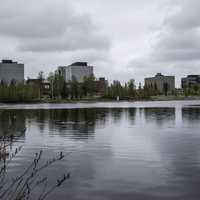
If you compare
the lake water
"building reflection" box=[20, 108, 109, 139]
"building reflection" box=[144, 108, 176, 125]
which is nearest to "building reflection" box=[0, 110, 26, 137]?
the lake water

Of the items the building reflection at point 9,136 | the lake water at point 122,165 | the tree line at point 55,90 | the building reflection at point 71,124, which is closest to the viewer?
the building reflection at point 9,136

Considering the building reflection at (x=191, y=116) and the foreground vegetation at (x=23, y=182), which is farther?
the building reflection at (x=191, y=116)

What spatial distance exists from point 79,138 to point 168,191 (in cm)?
1427

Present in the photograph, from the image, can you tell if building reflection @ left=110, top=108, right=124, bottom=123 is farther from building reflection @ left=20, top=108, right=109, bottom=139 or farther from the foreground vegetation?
the foreground vegetation

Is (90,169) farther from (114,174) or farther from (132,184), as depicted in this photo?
(132,184)

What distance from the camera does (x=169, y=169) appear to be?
14.9 m

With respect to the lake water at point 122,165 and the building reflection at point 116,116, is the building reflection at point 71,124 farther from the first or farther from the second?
the lake water at point 122,165

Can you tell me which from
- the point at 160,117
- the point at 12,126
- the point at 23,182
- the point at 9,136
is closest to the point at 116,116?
the point at 160,117

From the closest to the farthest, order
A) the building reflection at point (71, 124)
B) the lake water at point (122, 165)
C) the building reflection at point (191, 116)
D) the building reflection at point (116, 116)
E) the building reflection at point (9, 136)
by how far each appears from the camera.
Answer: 1. the building reflection at point (9, 136)
2. the lake water at point (122, 165)
3. the building reflection at point (71, 124)
4. the building reflection at point (191, 116)
5. the building reflection at point (116, 116)

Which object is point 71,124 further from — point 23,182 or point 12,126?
point 12,126

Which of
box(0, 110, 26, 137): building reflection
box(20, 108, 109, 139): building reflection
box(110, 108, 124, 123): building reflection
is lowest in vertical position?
box(110, 108, 124, 123): building reflection

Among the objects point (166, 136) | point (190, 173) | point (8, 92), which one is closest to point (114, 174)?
point (190, 173)

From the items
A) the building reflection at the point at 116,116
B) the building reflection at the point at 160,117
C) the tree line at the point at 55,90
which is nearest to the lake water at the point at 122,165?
the building reflection at the point at 160,117

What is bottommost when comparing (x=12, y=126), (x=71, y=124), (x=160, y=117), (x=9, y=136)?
(x=160, y=117)
